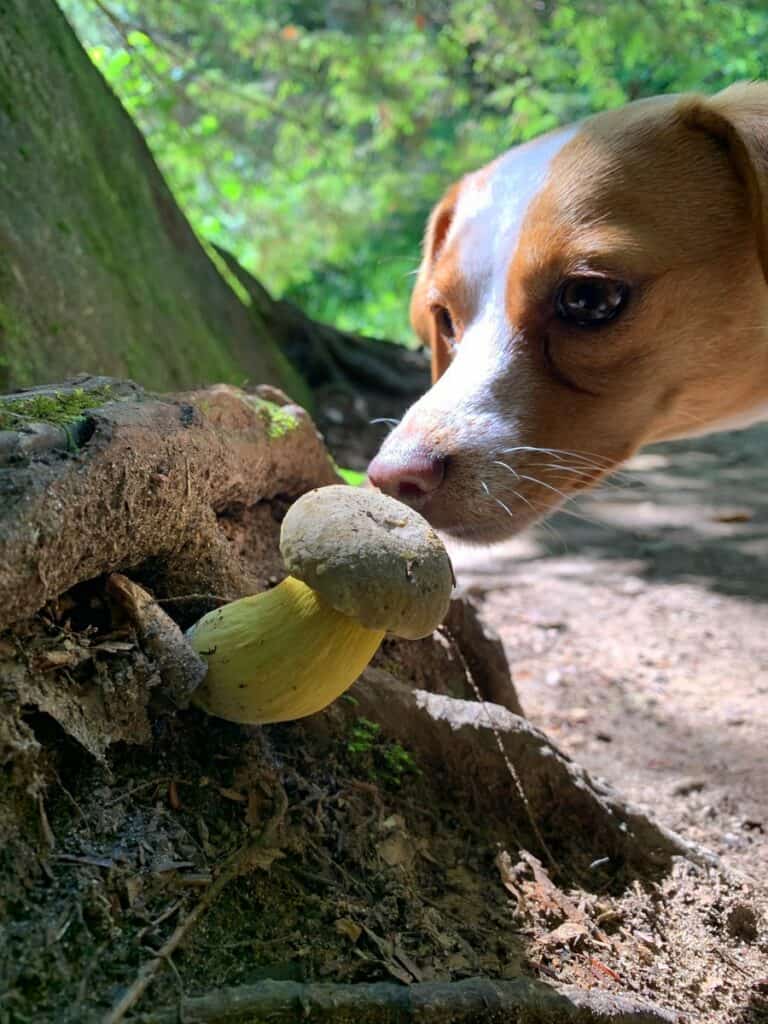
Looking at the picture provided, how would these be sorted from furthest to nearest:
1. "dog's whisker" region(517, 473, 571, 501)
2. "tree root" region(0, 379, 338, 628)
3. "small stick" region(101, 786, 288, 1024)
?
"dog's whisker" region(517, 473, 571, 501), "tree root" region(0, 379, 338, 628), "small stick" region(101, 786, 288, 1024)

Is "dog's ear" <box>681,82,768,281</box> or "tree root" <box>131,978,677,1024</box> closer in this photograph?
"tree root" <box>131,978,677,1024</box>

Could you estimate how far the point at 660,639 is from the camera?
3.38m

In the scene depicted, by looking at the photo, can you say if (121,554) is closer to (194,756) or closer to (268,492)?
(194,756)

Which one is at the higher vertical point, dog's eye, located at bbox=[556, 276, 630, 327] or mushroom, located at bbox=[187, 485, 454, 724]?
dog's eye, located at bbox=[556, 276, 630, 327]

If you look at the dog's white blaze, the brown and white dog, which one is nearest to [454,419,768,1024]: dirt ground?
the brown and white dog

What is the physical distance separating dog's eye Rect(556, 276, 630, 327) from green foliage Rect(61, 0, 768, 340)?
8.80 feet

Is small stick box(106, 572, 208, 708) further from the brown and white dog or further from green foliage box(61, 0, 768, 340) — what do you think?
green foliage box(61, 0, 768, 340)

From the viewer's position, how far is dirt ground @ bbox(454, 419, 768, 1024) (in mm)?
1857

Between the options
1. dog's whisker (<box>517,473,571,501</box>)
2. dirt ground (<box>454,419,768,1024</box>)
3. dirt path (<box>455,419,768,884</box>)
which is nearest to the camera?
dirt ground (<box>454,419,768,1024</box>)

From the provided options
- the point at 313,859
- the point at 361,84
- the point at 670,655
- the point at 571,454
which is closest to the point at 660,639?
the point at 670,655

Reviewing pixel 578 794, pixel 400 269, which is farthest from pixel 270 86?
pixel 578 794

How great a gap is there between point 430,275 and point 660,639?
65.8 inches

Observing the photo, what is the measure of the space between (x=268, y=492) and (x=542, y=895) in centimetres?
88

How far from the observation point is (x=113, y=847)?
0.96 meters
